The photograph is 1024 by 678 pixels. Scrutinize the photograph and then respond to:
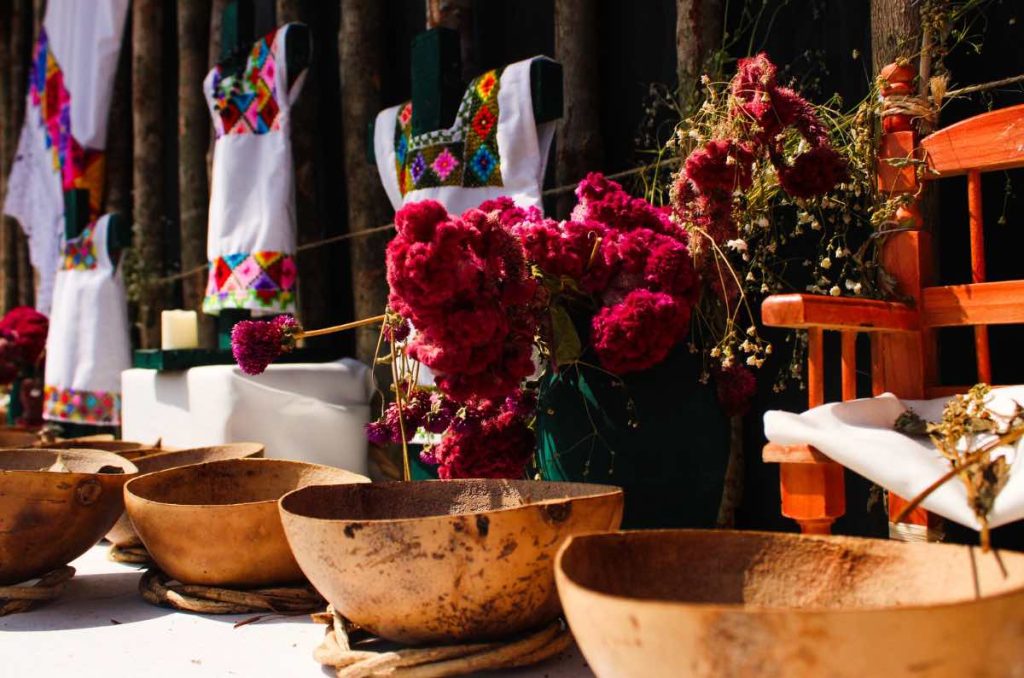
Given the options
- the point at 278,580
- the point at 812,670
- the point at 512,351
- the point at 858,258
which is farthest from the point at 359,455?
the point at 812,670

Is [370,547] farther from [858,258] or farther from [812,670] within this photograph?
[858,258]

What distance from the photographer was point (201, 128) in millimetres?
4008

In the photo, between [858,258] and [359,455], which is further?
[359,455]

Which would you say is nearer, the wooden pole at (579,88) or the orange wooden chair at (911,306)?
the orange wooden chair at (911,306)

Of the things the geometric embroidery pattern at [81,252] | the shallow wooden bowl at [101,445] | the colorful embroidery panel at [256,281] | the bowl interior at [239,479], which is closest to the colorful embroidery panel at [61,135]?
the geometric embroidery pattern at [81,252]

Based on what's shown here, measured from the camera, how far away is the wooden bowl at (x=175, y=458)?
216 cm

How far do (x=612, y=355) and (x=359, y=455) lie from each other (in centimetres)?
157

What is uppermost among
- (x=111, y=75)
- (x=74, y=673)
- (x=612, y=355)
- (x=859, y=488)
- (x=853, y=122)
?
(x=111, y=75)

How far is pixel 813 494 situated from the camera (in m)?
1.39

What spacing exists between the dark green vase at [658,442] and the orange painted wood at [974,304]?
15.3 inches

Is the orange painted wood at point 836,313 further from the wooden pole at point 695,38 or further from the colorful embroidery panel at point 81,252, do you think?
the colorful embroidery panel at point 81,252

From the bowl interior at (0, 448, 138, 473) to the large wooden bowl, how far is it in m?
1.00

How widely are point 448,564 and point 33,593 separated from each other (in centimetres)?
93

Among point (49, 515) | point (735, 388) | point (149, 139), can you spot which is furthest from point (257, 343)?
point (149, 139)
